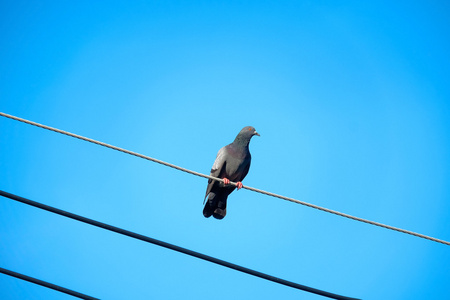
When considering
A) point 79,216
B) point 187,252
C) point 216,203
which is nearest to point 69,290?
point 79,216

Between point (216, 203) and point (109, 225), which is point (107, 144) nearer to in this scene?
point (109, 225)

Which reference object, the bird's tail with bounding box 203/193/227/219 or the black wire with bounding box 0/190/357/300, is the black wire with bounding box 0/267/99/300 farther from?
the bird's tail with bounding box 203/193/227/219

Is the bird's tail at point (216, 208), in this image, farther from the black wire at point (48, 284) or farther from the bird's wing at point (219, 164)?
the black wire at point (48, 284)

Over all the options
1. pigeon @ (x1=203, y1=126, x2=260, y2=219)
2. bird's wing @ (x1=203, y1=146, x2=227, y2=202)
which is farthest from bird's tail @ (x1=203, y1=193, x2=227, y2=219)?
bird's wing @ (x1=203, y1=146, x2=227, y2=202)

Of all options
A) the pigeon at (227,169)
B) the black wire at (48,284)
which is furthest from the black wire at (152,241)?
the pigeon at (227,169)

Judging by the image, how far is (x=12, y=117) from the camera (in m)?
3.85

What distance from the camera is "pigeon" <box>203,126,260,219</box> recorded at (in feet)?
25.2

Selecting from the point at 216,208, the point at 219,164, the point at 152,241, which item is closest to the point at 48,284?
the point at 152,241

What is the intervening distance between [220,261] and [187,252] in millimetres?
269

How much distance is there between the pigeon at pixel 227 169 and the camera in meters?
7.67

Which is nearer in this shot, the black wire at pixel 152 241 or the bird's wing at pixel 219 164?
the black wire at pixel 152 241

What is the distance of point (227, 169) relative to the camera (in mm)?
7855

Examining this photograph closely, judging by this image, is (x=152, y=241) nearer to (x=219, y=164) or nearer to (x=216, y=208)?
(x=216, y=208)

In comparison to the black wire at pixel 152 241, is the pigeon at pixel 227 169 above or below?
above
